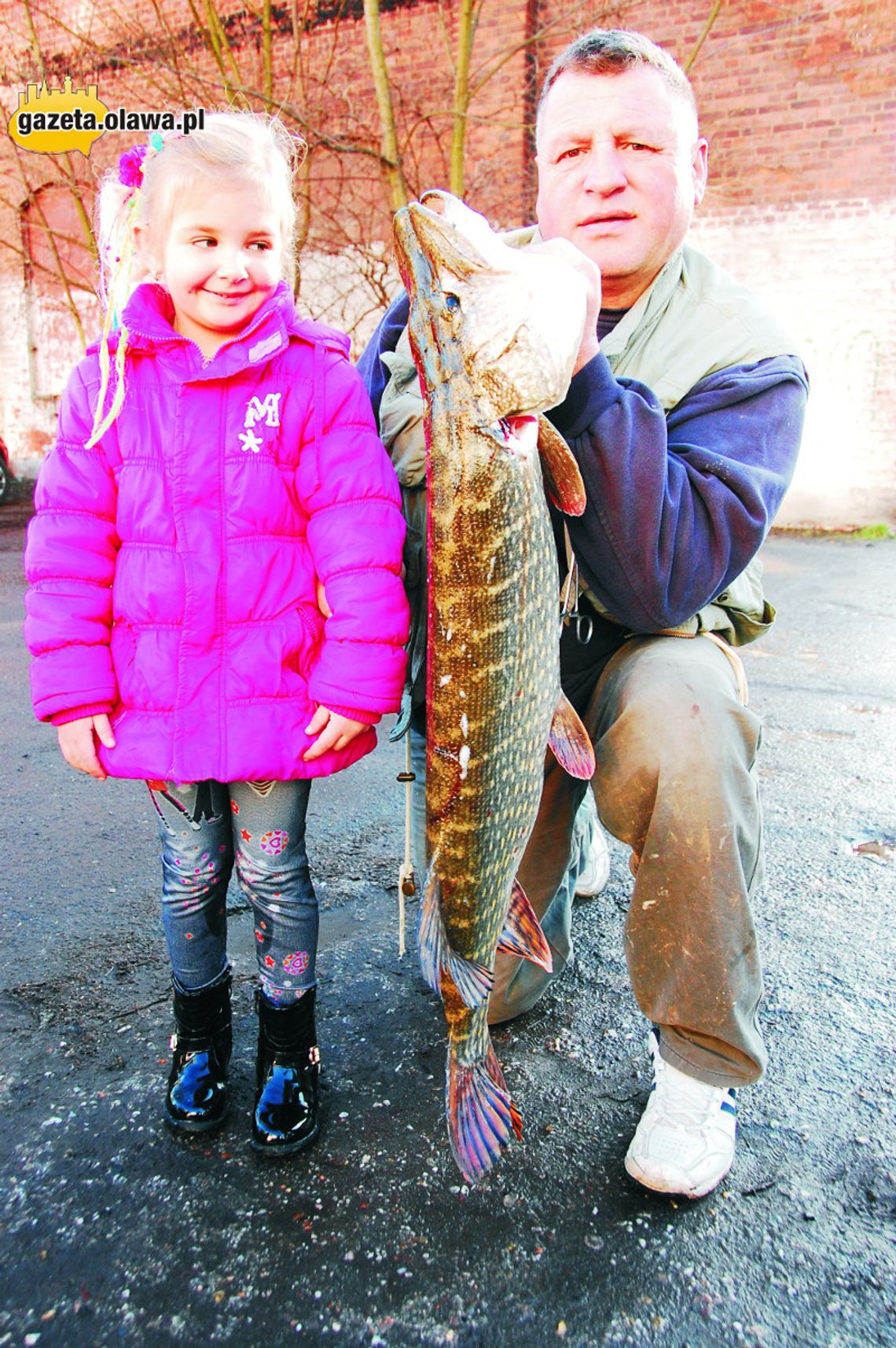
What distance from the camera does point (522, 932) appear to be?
2045 mm

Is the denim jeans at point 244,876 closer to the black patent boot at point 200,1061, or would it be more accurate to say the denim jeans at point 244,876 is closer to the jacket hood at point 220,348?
the black patent boot at point 200,1061

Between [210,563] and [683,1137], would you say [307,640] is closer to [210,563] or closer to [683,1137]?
[210,563]

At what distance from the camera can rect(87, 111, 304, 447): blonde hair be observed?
2.10 m

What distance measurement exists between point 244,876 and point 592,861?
4.45 ft

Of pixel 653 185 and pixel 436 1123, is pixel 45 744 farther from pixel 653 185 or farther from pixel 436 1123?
pixel 653 185

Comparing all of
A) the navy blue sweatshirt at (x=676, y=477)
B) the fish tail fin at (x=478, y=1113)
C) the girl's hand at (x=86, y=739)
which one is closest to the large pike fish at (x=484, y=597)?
the fish tail fin at (x=478, y=1113)

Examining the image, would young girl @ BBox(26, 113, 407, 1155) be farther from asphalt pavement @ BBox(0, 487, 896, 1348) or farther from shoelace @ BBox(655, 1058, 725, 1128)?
shoelace @ BBox(655, 1058, 725, 1128)

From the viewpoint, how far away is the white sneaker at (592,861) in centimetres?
312

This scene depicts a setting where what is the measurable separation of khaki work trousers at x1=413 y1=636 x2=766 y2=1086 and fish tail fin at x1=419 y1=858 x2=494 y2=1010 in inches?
14.1

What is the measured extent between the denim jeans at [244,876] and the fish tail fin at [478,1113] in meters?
0.49

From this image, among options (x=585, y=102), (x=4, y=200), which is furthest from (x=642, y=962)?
(x=4, y=200)

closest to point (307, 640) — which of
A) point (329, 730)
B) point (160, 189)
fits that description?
point (329, 730)

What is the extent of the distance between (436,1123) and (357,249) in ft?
37.1

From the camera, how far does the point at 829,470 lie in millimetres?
10906
